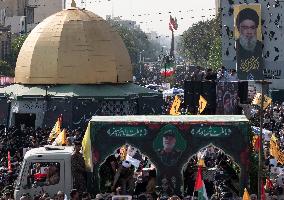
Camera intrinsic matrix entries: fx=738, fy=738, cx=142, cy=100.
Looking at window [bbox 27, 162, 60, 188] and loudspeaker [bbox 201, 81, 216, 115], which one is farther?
loudspeaker [bbox 201, 81, 216, 115]

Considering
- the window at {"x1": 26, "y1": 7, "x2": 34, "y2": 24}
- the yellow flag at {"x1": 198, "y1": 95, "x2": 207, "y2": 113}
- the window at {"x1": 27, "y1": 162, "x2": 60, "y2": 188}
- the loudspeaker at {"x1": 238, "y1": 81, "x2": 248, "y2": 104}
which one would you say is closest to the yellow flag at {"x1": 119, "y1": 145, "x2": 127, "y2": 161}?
the window at {"x1": 27, "y1": 162, "x2": 60, "y2": 188}

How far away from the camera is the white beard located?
53469 millimetres

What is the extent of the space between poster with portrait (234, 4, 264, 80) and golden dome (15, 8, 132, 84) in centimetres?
1984

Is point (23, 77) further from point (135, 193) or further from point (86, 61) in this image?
point (135, 193)

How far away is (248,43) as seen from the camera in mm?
53469

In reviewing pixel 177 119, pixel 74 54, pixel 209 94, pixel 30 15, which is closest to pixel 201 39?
pixel 30 15

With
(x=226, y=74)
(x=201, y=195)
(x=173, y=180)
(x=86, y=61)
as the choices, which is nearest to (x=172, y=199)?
(x=201, y=195)

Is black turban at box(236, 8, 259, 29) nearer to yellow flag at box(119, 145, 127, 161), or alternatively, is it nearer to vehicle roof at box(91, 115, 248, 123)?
yellow flag at box(119, 145, 127, 161)

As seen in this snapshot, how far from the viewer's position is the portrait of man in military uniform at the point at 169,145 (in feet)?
A: 46.4

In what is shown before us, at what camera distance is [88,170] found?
47.8 ft

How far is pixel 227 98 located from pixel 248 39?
2957cm

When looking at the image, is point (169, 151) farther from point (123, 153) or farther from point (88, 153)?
point (123, 153)

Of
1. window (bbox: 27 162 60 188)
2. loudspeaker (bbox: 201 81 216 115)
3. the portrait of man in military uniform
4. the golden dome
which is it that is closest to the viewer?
the portrait of man in military uniform

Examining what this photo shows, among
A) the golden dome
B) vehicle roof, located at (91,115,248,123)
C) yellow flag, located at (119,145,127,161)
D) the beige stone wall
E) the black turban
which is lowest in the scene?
yellow flag, located at (119,145,127,161)
